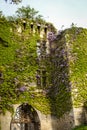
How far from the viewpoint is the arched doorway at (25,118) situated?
18.9 metres

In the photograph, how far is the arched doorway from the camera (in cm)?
1891

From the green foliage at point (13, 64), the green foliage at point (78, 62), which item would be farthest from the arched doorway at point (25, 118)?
the green foliage at point (78, 62)

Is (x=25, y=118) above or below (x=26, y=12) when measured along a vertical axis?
below

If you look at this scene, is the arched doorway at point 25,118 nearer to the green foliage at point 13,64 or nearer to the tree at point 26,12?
the green foliage at point 13,64

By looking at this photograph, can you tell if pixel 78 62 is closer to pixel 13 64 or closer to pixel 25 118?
pixel 13 64

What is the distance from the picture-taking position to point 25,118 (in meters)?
19.2

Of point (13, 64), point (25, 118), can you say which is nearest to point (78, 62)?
point (13, 64)

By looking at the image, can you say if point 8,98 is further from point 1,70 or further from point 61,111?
point 61,111

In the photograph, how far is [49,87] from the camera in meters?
20.0

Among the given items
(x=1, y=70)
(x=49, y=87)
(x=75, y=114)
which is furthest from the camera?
(x=49, y=87)

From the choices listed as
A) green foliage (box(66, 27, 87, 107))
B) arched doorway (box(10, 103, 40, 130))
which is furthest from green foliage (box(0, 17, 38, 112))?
green foliage (box(66, 27, 87, 107))

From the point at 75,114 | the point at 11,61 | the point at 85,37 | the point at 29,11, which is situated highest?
the point at 29,11

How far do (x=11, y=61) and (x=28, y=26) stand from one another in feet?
11.0

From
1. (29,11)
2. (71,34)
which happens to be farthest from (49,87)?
(29,11)
